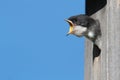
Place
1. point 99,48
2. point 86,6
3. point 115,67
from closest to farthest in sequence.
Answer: point 115,67 < point 99,48 < point 86,6

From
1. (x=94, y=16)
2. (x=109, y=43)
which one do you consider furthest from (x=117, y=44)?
(x=94, y=16)

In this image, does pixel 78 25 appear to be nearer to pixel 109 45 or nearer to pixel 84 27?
pixel 84 27

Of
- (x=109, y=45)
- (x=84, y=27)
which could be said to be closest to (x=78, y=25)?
(x=84, y=27)

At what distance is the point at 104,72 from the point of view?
8.04 feet

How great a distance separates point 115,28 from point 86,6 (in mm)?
346

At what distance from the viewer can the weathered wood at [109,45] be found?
2.40 metres

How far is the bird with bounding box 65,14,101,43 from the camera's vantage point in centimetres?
246

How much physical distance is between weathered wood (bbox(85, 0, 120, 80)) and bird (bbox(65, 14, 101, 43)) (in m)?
0.03

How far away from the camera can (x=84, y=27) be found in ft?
8.12

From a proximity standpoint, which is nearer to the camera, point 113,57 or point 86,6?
point 113,57

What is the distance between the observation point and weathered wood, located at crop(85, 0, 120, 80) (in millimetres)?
2403

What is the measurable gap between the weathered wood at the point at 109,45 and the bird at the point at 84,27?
3 centimetres

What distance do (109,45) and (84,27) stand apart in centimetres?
12

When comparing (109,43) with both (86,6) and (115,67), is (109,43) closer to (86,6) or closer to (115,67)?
(115,67)
